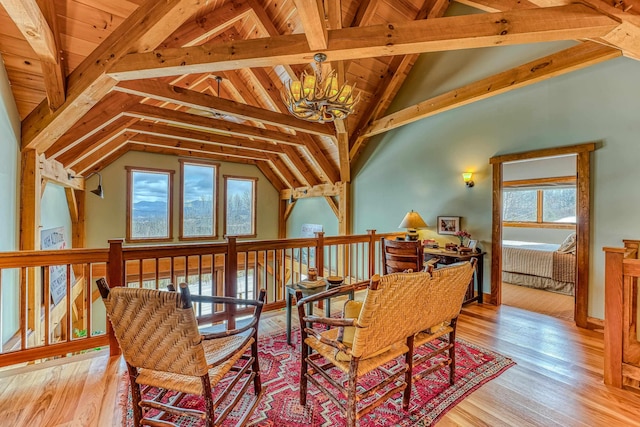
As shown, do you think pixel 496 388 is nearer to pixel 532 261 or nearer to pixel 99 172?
pixel 532 261

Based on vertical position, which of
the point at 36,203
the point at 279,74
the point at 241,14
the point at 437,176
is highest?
the point at 241,14

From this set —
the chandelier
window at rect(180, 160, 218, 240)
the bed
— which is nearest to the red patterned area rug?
the chandelier

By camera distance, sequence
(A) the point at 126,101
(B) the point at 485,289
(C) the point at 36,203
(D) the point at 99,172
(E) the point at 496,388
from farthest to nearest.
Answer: (D) the point at 99,172 → (B) the point at 485,289 → (A) the point at 126,101 → (C) the point at 36,203 → (E) the point at 496,388

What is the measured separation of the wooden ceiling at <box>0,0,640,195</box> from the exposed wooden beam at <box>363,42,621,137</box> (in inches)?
0.4

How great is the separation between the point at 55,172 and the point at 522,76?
251 inches

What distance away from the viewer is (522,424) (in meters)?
1.76

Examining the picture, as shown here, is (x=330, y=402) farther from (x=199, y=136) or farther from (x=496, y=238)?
(x=199, y=136)

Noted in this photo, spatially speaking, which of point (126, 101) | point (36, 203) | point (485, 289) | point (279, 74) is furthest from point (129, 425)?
point (279, 74)

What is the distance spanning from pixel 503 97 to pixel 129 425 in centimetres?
523

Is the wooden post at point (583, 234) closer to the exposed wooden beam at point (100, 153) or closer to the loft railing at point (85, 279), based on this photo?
the loft railing at point (85, 279)

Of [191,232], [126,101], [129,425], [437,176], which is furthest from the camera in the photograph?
[191,232]

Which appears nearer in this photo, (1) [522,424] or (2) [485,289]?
(1) [522,424]

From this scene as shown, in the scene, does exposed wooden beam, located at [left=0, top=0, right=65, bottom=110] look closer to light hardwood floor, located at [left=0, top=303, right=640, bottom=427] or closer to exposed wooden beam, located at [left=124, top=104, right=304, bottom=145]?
exposed wooden beam, located at [left=124, top=104, right=304, bottom=145]

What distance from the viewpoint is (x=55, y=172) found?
13.4 feet
